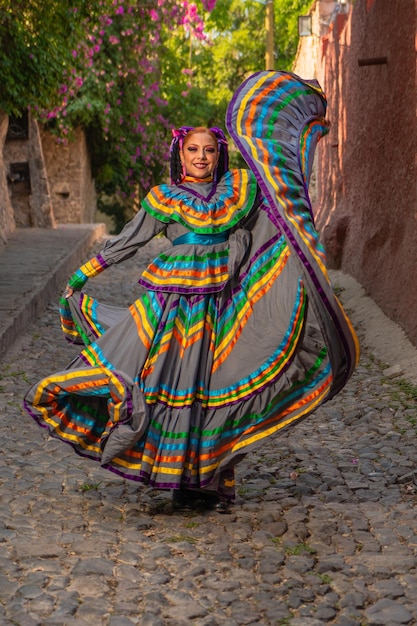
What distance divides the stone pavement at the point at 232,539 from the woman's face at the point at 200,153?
1.43m

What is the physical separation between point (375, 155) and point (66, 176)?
13.6m

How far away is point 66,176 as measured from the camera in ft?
75.0

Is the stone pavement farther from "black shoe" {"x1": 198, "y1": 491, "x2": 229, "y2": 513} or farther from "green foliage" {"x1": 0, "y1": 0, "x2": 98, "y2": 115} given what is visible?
"green foliage" {"x1": 0, "y1": 0, "x2": 98, "y2": 115}

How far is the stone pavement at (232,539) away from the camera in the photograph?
11.5 feet

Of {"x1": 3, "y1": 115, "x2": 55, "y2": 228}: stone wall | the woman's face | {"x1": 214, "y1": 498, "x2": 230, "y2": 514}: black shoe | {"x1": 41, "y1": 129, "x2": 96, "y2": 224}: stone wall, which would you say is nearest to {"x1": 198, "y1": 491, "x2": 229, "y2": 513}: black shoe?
{"x1": 214, "y1": 498, "x2": 230, "y2": 514}: black shoe

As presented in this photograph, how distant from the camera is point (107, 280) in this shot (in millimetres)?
12875

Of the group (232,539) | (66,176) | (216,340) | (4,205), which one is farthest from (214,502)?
(66,176)

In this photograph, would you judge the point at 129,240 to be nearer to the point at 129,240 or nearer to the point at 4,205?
the point at 129,240

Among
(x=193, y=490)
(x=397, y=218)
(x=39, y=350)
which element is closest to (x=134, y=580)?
(x=193, y=490)

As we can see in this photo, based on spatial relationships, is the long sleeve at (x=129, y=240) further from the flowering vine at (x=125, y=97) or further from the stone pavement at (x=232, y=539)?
the flowering vine at (x=125, y=97)

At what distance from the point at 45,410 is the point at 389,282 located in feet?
16.8

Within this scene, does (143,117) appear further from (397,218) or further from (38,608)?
(38,608)

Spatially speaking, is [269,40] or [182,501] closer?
[182,501]

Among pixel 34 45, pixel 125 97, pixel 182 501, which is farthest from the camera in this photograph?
pixel 125 97
